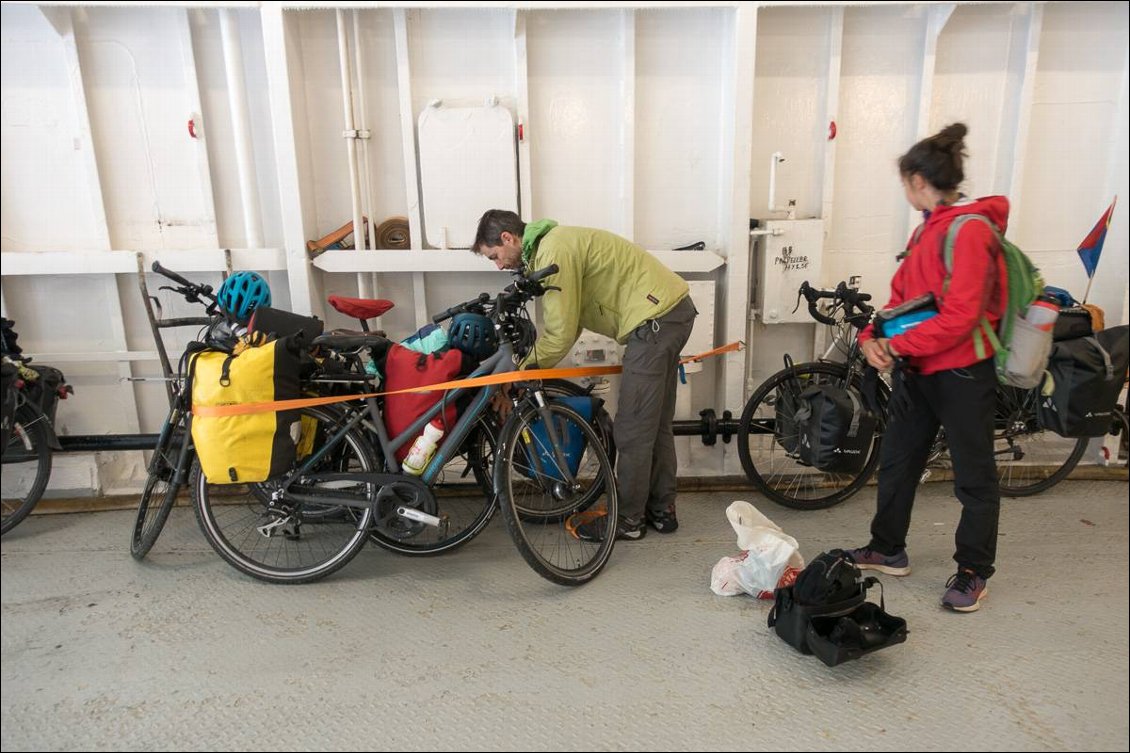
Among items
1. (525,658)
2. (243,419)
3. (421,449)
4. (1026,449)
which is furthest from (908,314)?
(243,419)

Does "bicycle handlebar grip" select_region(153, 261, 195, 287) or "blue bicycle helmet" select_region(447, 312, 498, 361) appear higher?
"bicycle handlebar grip" select_region(153, 261, 195, 287)

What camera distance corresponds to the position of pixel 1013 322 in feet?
6.46

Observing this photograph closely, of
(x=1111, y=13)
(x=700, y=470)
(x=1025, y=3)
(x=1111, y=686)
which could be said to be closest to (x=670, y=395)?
(x=700, y=470)

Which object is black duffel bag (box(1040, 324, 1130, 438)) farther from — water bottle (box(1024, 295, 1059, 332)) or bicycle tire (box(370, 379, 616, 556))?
bicycle tire (box(370, 379, 616, 556))

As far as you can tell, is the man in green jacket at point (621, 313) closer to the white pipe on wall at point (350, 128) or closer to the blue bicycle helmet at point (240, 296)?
the white pipe on wall at point (350, 128)

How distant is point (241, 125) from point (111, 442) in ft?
5.12

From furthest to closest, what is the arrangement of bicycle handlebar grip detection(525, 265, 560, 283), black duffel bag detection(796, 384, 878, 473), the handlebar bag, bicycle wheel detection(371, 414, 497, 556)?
black duffel bag detection(796, 384, 878, 473) → bicycle wheel detection(371, 414, 497, 556) → bicycle handlebar grip detection(525, 265, 560, 283) → the handlebar bag

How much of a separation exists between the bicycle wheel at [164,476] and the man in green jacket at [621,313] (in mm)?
1344

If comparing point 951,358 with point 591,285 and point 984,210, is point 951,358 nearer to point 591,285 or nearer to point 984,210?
point 984,210

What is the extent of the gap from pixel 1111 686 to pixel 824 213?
210cm

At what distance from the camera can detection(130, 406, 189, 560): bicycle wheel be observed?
8.04 ft

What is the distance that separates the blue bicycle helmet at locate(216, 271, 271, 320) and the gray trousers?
4.81 ft

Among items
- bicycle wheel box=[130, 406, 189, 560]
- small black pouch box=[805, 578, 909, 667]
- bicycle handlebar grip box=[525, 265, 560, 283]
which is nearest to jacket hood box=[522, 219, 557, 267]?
bicycle handlebar grip box=[525, 265, 560, 283]

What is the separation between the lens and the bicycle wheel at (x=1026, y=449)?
292cm
